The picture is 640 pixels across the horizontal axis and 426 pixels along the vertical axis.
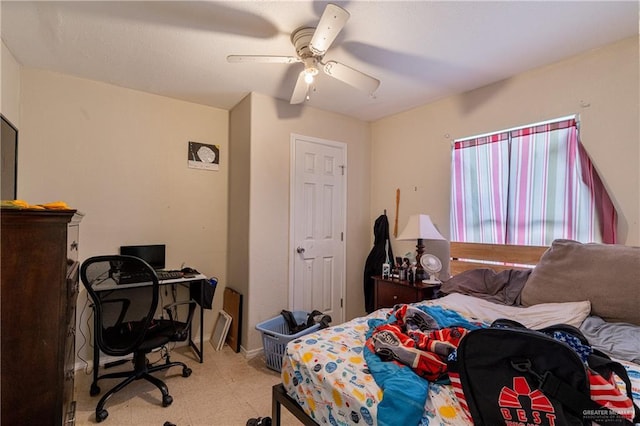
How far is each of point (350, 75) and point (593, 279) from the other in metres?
1.93

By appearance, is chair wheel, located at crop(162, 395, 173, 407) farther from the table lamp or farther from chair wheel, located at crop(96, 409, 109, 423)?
the table lamp

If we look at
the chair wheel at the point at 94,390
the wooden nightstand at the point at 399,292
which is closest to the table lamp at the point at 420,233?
the wooden nightstand at the point at 399,292

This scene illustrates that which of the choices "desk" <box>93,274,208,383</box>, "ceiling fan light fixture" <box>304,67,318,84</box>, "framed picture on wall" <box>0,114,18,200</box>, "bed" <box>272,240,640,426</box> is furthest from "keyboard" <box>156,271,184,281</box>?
"ceiling fan light fixture" <box>304,67,318,84</box>

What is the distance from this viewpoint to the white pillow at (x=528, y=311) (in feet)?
5.19

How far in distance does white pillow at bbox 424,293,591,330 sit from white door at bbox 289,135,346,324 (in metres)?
1.52

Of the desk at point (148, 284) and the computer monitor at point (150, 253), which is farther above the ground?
the computer monitor at point (150, 253)

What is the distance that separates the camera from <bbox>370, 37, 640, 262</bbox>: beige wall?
194 cm

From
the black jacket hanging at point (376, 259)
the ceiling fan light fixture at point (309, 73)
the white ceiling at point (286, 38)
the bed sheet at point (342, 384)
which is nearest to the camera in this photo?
the bed sheet at point (342, 384)

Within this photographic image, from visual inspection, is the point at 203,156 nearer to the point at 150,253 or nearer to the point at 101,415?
the point at 150,253

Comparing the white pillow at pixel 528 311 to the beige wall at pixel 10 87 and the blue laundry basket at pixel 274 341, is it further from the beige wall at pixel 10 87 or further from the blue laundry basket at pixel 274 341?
the beige wall at pixel 10 87

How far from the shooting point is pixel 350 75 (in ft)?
6.41

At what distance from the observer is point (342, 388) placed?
3.70 feet

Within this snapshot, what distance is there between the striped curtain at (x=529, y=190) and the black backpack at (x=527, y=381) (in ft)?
5.22

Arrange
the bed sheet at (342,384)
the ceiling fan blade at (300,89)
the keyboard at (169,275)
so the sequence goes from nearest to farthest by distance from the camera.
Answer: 1. the bed sheet at (342,384)
2. the ceiling fan blade at (300,89)
3. the keyboard at (169,275)
